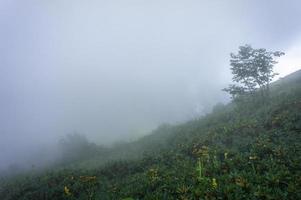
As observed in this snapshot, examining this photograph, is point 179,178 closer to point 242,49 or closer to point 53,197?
point 53,197

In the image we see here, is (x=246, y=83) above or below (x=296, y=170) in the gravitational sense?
above

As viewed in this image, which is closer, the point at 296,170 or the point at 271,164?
the point at 296,170

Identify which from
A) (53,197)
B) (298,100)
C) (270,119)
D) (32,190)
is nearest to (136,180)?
(53,197)

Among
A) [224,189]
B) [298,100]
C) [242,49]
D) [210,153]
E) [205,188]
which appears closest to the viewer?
[224,189]

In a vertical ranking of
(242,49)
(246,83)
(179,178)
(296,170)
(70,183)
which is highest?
(242,49)

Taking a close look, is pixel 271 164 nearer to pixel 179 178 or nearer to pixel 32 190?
pixel 179 178

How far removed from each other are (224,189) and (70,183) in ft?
35.7

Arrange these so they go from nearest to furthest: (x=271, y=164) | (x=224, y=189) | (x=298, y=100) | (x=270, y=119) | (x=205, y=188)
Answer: (x=224, y=189)
(x=205, y=188)
(x=271, y=164)
(x=270, y=119)
(x=298, y=100)

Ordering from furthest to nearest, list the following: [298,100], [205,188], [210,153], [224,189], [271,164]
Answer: [298,100] → [210,153] → [271,164] → [205,188] → [224,189]

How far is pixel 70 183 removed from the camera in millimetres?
18219

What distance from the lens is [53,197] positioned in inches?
632

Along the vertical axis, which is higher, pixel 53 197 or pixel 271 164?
pixel 53 197

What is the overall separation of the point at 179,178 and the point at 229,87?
70.2 ft

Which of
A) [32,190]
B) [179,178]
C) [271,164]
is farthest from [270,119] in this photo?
[32,190]
